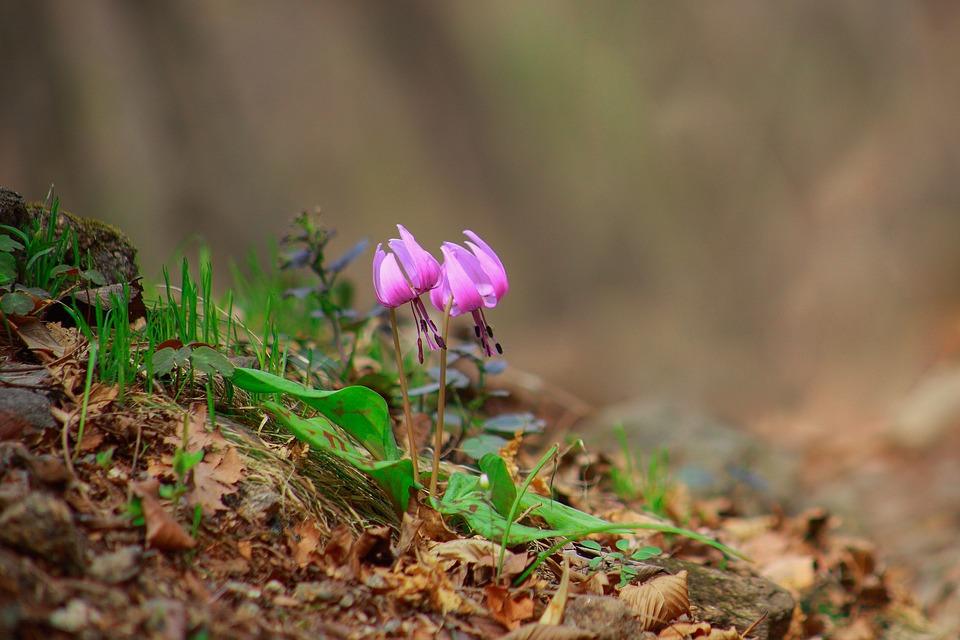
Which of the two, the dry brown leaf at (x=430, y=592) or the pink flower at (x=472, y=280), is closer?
the dry brown leaf at (x=430, y=592)

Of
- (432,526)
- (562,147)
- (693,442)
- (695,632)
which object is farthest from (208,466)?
(562,147)

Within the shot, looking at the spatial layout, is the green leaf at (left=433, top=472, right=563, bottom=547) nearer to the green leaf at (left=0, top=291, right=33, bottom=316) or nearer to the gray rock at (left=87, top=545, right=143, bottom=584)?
the gray rock at (left=87, top=545, right=143, bottom=584)

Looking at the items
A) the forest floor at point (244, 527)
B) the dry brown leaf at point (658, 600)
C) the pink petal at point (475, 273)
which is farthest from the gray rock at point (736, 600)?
the pink petal at point (475, 273)

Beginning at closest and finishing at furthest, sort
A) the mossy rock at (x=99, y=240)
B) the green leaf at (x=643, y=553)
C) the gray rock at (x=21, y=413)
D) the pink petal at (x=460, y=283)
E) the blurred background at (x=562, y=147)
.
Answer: the gray rock at (x=21, y=413), the pink petal at (x=460, y=283), the green leaf at (x=643, y=553), the mossy rock at (x=99, y=240), the blurred background at (x=562, y=147)

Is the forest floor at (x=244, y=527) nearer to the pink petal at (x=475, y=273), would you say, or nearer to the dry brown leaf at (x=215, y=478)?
the dry brown leaf at (x=215, y=478)

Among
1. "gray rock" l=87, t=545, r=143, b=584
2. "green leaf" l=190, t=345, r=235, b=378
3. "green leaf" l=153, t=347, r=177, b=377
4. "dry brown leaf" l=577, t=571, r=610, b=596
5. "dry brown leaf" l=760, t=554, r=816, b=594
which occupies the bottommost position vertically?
"gray rock" l=87, t=545, r=143, b=584

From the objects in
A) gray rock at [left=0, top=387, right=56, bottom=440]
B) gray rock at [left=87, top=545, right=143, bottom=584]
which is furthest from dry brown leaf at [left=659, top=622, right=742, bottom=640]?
gray rock at [left=0, top=387, right=56, bottom=440]

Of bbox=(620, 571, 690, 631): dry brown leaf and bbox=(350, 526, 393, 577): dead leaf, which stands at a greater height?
bbox=(620, 571, 690, 631): dry brown leaf
